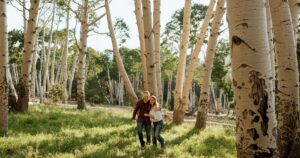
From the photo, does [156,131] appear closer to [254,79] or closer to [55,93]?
[254,79]

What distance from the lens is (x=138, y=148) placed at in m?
9.12

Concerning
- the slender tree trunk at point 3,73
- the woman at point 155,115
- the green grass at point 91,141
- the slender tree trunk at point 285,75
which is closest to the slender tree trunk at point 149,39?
the woman at point 155,115

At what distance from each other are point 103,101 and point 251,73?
61187 mm

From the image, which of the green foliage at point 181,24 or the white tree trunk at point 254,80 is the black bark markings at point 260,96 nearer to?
the white tree trunk at point 254,80

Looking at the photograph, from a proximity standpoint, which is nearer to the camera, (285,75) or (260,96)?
(260,96)

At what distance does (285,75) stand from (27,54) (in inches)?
401

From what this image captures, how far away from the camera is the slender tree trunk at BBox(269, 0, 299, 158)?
629cm

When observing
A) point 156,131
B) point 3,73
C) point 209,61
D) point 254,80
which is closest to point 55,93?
point 209,61

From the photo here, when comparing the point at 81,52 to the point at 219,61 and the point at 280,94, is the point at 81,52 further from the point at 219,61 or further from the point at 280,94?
the point at 219,61

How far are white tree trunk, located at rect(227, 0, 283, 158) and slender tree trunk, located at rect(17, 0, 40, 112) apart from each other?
37.0 ft

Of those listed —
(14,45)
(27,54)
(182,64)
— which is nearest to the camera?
(27,54)

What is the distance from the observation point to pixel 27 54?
14.4 m

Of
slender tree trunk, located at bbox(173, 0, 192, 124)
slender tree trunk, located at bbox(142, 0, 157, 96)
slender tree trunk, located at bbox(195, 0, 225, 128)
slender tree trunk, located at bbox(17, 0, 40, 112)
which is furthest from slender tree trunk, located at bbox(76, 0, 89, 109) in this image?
slender tree trunk, located at bbox(142, 0, 157, 96)

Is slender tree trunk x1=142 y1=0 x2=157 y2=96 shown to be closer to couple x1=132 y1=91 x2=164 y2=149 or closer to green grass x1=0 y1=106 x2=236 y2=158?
couple x1=132 y1=91 x2=164 y2=149
